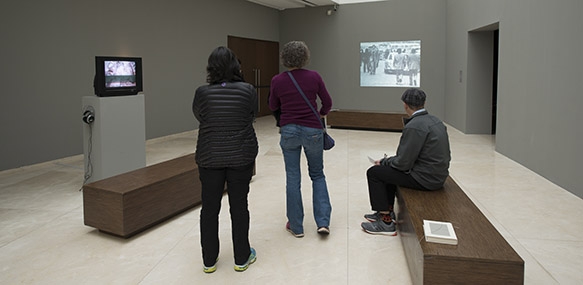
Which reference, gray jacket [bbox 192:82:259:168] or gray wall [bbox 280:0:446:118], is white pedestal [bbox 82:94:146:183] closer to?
gray jacket [bbox 192:82:259:168]

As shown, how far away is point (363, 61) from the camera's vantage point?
13203 mm

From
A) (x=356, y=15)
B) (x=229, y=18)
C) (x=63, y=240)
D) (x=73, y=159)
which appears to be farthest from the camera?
(x=356, y=15)

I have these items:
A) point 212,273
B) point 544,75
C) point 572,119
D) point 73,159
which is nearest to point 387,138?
point 544,75

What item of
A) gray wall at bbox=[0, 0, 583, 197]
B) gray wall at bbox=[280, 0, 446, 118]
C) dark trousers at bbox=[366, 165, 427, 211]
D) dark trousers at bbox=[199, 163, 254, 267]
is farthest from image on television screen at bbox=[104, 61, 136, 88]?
gray wall at bbox=[280, 0, 446, 118]

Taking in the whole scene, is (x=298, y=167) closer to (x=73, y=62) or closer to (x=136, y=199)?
(x=136, y=199)

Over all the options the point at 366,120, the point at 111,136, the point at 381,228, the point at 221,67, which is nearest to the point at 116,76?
the point at 111,136

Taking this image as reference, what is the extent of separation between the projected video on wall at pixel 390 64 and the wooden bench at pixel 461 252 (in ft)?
33.3

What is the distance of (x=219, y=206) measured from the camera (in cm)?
290

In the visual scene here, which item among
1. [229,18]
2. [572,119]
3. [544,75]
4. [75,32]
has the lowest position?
[572,119]

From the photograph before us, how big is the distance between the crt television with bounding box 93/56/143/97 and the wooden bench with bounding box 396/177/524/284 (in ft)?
12.4

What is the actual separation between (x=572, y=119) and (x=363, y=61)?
8.73 meters

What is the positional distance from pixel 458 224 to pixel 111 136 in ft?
13.1

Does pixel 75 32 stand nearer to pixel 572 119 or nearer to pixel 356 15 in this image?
pixel 572 119

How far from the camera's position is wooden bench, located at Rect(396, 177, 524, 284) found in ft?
7.18
